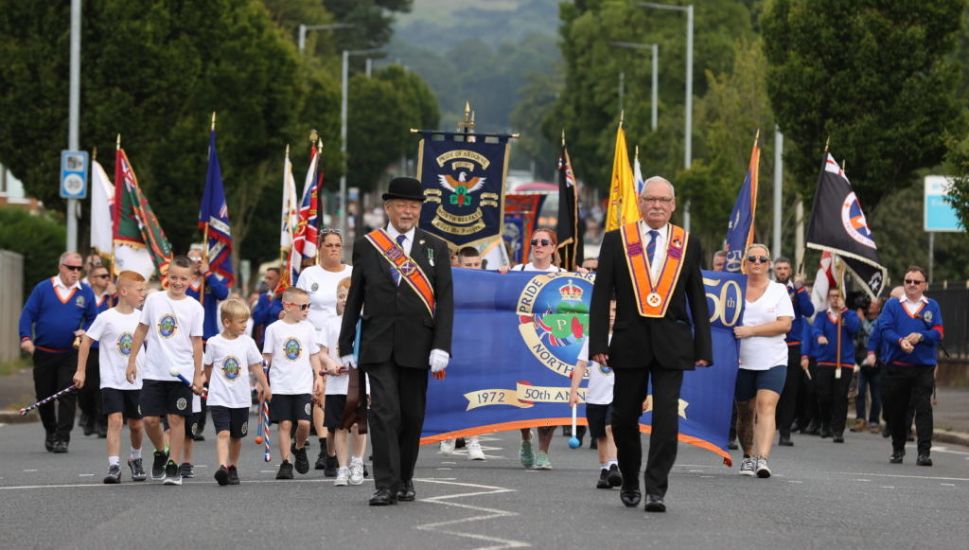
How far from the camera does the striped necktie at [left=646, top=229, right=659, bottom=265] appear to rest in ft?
39.4

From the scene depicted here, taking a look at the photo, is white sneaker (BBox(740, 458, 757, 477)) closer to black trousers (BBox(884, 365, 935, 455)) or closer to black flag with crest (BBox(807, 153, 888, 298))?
black trousers (BBox(884, 365, 935, 455))

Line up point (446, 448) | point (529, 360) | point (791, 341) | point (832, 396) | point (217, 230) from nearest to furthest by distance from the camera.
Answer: point (529, 360), point (446, 448), point (791, 341), point (832, 396), point (217, 230)

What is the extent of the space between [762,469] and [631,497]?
3.28 m

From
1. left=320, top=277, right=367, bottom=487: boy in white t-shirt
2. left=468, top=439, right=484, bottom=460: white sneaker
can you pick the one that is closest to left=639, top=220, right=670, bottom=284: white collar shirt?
left=320, top=277, right=367, bottom=487: boy in white t-shirt

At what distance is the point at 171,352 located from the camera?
14.3 meters

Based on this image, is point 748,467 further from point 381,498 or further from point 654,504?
point 381,498

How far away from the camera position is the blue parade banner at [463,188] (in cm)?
2088

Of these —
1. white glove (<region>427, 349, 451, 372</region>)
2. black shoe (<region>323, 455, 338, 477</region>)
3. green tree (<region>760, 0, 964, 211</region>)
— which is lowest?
black shoe (<region>323, 455, 338, 477</region>)

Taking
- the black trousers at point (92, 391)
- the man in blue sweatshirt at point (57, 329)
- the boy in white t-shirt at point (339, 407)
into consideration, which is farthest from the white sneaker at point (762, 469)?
the black trousers at point (92, 391)

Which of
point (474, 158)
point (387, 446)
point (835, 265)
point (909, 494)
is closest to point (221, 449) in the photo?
point (387, 446)

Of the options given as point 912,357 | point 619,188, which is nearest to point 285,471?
point 912,357

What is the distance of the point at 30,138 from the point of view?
35.0 metres

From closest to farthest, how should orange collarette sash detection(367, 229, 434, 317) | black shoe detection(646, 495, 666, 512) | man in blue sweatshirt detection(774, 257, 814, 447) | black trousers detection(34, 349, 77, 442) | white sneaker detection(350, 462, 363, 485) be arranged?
1. black shoe detection(646, 495, 666, 512)
2. orange collarette sash detection(367, 229, 434, 317)
3. white sneaker detection(350, 462, 363, 485)
4. black trousers detection(34, 349, 77, 442)
5. man in blue sweatshirt detection(774, 257, 814, 447)

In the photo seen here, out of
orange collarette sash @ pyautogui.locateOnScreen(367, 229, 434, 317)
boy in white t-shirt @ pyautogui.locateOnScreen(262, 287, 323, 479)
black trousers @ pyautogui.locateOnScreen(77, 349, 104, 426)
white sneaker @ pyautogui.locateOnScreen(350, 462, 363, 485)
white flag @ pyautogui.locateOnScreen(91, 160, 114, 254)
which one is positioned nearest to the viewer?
orange collarette sash @ pyautogui.locateOnScreen(367, 229, 434, 317)
